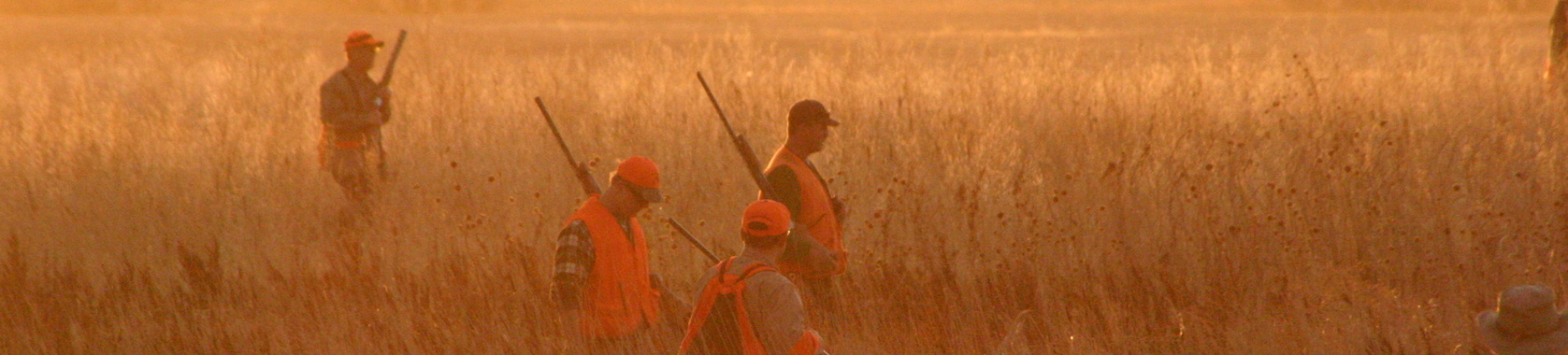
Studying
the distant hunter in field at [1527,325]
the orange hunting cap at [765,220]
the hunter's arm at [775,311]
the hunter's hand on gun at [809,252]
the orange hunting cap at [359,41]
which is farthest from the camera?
the orange hunting cap at [359,41]

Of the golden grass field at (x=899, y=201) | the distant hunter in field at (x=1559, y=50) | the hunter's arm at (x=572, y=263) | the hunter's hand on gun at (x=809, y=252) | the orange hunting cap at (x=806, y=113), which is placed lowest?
the golden grass field at (x=899, y=201)

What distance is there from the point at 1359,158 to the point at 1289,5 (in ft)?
136

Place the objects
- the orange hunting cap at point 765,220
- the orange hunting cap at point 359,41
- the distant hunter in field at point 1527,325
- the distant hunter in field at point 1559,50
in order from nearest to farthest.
→ the distant hunter in field at point 1527,325 < the orange hunting cap at point 765,220 < the orange hunting cap at point 359,41 < the distant hunter in field at point 1559,50

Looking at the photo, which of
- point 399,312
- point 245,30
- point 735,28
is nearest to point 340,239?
point 399,312

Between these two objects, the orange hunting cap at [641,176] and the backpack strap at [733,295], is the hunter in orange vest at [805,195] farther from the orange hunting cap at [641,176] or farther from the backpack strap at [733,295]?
the backpack strap at [733,295]

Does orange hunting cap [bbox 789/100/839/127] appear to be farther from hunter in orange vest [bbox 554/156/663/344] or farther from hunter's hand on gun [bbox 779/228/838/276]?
hunter in orange vest [bbox 554/156/663/344]

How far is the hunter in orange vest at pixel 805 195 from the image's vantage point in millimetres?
6262

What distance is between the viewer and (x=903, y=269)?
8.06m

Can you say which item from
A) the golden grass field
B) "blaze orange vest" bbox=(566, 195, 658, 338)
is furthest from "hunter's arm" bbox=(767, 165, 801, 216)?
the golden grass field

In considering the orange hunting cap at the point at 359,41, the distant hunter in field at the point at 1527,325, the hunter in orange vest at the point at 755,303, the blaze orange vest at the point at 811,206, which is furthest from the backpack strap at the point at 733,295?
the orange hunting cap at the point at 359,41

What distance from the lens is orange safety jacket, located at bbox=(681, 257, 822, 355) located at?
477 centimetres

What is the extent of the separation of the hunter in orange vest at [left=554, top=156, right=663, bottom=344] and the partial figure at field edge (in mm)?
4351

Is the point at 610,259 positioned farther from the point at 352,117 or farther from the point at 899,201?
the point at 352,117

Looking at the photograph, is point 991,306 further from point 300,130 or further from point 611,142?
point 300,130
